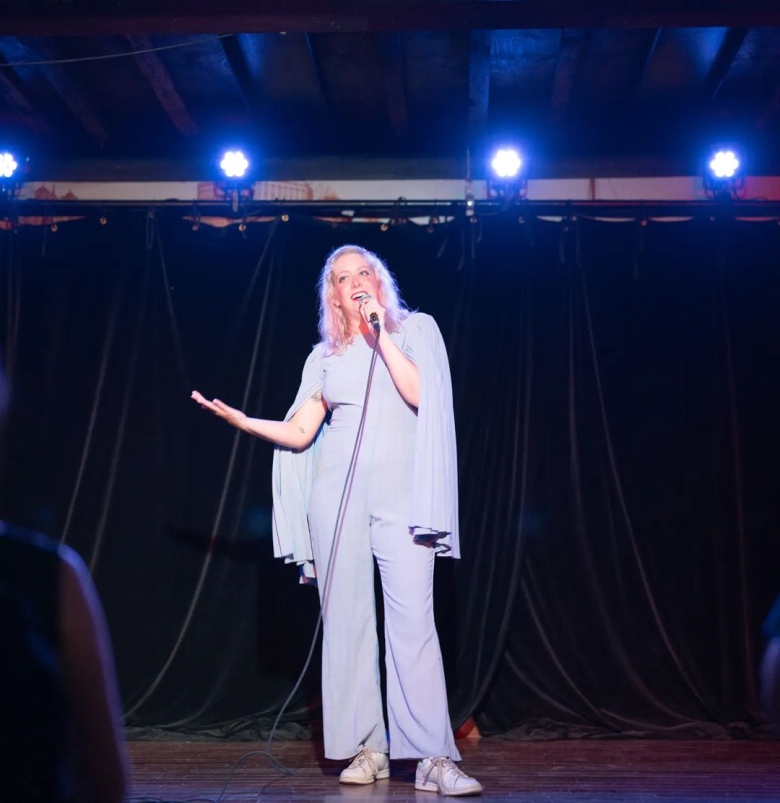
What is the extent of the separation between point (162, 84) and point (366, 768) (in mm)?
3164

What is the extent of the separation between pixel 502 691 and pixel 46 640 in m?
3.69

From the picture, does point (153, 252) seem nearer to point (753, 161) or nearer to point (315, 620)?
point (315, 620)

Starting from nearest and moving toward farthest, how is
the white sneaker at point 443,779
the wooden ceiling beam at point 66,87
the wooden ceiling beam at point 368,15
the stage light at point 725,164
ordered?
the white sneaker at point 443,779
the wooden ceiling beam at point 368,15
the wooden ceiling beam at point 66,87
the stage light at point 725,164

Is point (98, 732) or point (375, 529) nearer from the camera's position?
point (98, 732)

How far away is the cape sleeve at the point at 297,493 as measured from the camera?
3291mm

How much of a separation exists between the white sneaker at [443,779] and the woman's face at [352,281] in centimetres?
159

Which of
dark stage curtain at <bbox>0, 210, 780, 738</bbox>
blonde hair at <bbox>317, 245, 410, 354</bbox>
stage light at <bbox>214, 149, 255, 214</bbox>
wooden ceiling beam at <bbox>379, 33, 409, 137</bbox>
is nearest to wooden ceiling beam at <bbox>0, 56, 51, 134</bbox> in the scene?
dark stage curtain at <bbox>0, 210, 780, 738</bbox>

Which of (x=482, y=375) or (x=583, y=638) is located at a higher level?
(x=482, y=375)

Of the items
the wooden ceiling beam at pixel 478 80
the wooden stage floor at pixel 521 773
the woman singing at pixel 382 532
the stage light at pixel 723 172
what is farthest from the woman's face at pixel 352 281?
the stage light at pixel 723 172

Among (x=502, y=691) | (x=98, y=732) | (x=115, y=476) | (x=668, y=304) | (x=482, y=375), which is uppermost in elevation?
(x=668, y=304)

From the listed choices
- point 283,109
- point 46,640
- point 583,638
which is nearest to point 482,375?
point 583,638

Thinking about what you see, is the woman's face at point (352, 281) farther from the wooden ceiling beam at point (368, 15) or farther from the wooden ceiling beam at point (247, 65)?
the wooden ceiling beam at point (247, 65)

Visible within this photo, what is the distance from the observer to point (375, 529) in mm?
3057

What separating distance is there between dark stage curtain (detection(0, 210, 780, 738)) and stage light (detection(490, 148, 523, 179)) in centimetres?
23
